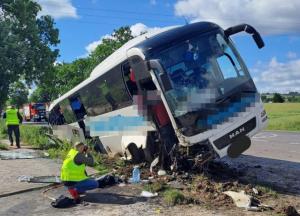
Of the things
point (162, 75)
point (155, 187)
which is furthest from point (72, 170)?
point (162, 75)

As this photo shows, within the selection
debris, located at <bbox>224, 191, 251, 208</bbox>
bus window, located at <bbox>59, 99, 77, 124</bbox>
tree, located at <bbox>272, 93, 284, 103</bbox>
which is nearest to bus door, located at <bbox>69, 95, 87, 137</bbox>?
bus window, located at <bbox>59, 99, 77, 124</bbox>

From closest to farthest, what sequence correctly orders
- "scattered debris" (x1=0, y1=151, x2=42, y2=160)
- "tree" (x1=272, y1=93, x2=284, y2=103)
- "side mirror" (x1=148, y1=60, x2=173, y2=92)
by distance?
"side mirror" (x1=148, y1=60, x2=173, y2=92), "scattered debris" (x1=0, y1=151, x2=42, y2=160), "tree" (x1=272, y1=93, x2=284, y2=103)

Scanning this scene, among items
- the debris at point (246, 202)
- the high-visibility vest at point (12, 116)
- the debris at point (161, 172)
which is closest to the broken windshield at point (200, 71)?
the debris at point (161, 172)

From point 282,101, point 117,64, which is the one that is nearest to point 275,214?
point 117,64

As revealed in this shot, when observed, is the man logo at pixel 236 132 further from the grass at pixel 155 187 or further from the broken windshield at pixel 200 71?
the grass at pixel 155 187

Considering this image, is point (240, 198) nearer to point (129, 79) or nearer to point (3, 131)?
point (129, 79)

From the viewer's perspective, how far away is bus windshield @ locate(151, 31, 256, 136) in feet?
32.9

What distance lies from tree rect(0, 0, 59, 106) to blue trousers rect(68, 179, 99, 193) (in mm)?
16829

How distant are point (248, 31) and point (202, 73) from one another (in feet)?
5.09

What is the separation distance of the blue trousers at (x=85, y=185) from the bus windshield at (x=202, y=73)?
7.03 ft

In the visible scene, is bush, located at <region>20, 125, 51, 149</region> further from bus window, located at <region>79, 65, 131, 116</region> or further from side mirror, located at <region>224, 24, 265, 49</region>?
side mirror, located at <region>224, 24, 265, 49</region>

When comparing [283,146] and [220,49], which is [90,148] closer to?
[220,49]

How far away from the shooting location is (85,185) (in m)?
9.05

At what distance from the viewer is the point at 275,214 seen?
7.38 m
